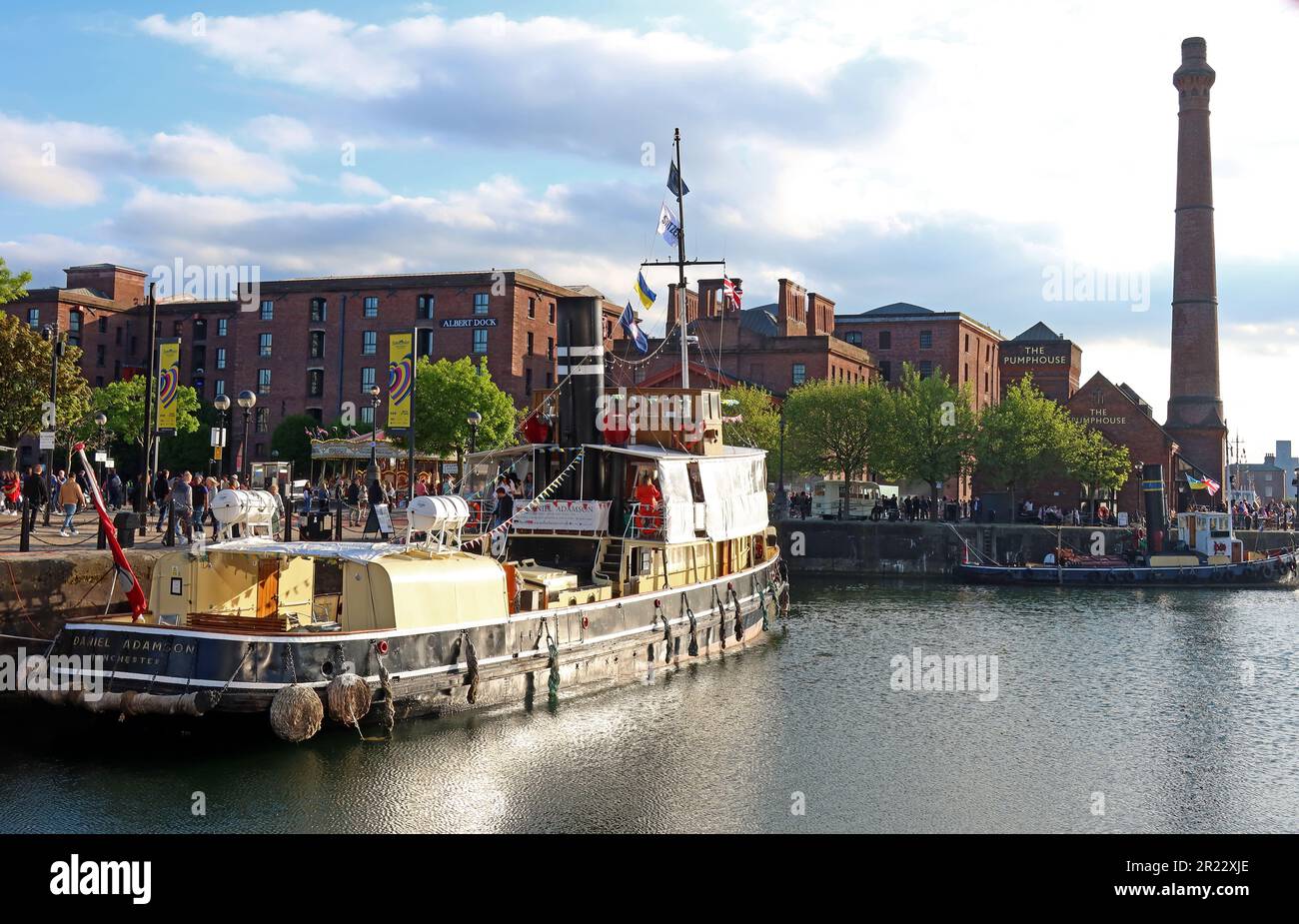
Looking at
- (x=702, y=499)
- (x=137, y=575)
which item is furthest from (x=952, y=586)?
(x=137, y=575)

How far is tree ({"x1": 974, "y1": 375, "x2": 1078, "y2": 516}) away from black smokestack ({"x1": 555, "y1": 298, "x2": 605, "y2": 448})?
154 feet

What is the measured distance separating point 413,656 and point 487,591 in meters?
2.23

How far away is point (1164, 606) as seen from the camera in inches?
1928

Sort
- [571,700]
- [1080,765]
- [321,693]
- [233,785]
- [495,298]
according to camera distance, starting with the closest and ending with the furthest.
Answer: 1. [233,785]
2. [321,693]
3. [1080,765]
4. [571,700]
5. [495,298]

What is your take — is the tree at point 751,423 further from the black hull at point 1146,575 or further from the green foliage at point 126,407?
the green foliage at point 126,407

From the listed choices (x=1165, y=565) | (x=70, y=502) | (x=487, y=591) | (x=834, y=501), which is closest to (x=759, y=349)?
(x=834, y=501)

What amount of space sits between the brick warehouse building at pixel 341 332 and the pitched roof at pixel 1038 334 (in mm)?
37400

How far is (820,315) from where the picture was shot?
311ft

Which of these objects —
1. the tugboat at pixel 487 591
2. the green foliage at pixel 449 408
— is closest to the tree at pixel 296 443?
the green foliage at pixel 449 408

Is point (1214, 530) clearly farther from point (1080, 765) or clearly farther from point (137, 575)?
point (137, 575)

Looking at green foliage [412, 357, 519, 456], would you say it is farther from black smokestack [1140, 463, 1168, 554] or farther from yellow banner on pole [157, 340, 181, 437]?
black smokestack [1140, 463, 1168, 554]

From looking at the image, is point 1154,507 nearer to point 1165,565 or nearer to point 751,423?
point 1165,565

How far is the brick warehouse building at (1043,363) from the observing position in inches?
3883
